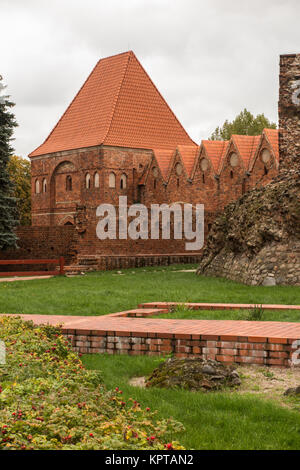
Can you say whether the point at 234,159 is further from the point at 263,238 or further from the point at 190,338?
the point at 190,338

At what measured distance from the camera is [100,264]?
2750 cm

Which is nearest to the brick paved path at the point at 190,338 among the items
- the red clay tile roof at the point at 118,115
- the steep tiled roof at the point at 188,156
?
the steep tiled roof at the point at 188,156

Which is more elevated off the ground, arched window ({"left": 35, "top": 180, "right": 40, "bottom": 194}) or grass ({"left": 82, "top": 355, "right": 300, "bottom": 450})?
arched window ({"left": 35, "top": 180, "right": 40, "bottom": 194})

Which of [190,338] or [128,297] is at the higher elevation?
[190,338]

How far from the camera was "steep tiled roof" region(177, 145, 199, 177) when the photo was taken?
4231 cm

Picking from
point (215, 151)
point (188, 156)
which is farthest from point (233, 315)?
point (188, 156)

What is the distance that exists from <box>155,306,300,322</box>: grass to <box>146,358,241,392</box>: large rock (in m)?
2.84

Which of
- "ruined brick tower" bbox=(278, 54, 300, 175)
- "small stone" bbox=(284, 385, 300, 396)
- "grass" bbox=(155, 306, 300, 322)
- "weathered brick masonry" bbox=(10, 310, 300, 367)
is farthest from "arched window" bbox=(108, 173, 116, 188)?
"small stone" bbox=(284, 385, 300, 396)

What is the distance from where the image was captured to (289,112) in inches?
776

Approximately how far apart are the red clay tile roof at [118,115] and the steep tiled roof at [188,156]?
4.24m

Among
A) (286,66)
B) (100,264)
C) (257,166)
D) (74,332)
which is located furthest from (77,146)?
(74,332)

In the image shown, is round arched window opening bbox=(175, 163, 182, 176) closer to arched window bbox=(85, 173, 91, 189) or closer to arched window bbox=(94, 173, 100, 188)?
arched window bbox=(94, 173, 100, 188)

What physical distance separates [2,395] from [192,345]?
10.0 ft

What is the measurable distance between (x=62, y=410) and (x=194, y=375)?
2.07 meters
